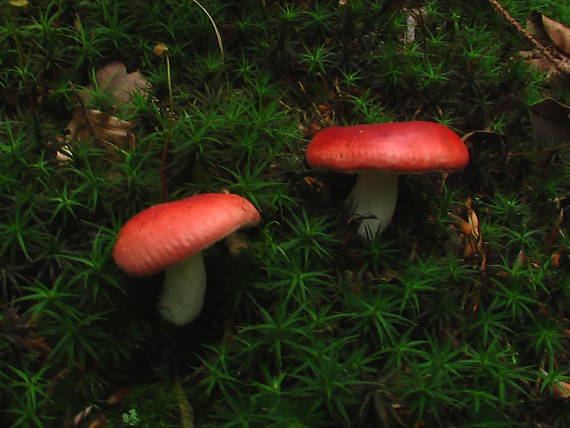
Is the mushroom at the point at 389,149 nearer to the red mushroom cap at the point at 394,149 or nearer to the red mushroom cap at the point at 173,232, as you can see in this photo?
the red mushroom cap at the point at 394,149

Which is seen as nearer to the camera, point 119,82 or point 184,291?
point 184,291

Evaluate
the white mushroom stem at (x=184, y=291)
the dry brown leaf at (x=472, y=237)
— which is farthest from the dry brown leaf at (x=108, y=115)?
the dry brown leaf at (x=472, y=237)

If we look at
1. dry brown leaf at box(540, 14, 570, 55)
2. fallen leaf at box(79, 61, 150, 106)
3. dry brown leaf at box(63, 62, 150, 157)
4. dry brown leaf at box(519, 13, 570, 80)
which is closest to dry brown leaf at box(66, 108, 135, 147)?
dry brown leaf at box(63, 62, 150, 157)

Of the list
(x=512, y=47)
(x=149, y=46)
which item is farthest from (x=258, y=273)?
(x=512, y=47)

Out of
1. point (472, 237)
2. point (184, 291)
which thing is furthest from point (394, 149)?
point (184, 291)

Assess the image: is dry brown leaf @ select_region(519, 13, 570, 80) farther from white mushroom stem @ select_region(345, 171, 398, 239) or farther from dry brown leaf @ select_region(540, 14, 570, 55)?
white mushroom stem @ select_region(345, 171, 398, 239)

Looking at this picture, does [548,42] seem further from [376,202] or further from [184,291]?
[184,291]
